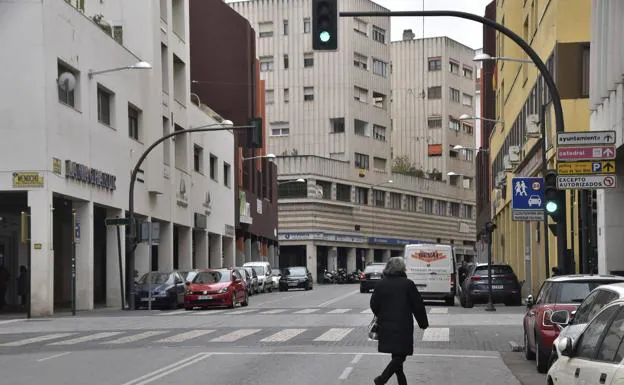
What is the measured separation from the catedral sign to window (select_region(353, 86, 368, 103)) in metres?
49.5

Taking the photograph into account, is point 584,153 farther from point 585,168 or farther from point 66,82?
point 66,82

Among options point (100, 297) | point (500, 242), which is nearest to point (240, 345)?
point (100, 297)

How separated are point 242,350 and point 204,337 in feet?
10.3

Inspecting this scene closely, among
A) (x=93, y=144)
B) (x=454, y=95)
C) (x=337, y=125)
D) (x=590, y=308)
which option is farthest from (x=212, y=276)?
(x=454, y=95)

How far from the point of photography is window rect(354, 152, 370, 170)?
86.8m

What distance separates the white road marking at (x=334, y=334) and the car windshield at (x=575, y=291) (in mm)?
6544

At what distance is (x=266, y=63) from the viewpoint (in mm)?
86750

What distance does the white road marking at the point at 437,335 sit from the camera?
1984cm

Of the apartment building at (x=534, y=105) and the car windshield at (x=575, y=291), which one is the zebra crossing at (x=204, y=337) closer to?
the apartment building at (x=534, y=105)

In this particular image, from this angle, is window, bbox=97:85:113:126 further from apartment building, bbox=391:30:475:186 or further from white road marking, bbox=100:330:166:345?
apartment building, bbox=391:30:475:186

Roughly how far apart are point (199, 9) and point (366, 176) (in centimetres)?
2808

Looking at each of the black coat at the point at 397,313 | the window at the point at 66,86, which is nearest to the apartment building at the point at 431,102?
the window at the point at 66,86

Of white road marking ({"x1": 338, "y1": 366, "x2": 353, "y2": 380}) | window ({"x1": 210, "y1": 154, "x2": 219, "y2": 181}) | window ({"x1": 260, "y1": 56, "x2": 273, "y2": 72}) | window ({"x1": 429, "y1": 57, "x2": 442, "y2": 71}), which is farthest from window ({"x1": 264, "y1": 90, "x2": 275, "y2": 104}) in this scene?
white road marking ({"x1": 338, "y1": 366, "x2": 353, "y2": 380})

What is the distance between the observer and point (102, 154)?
3716cm
